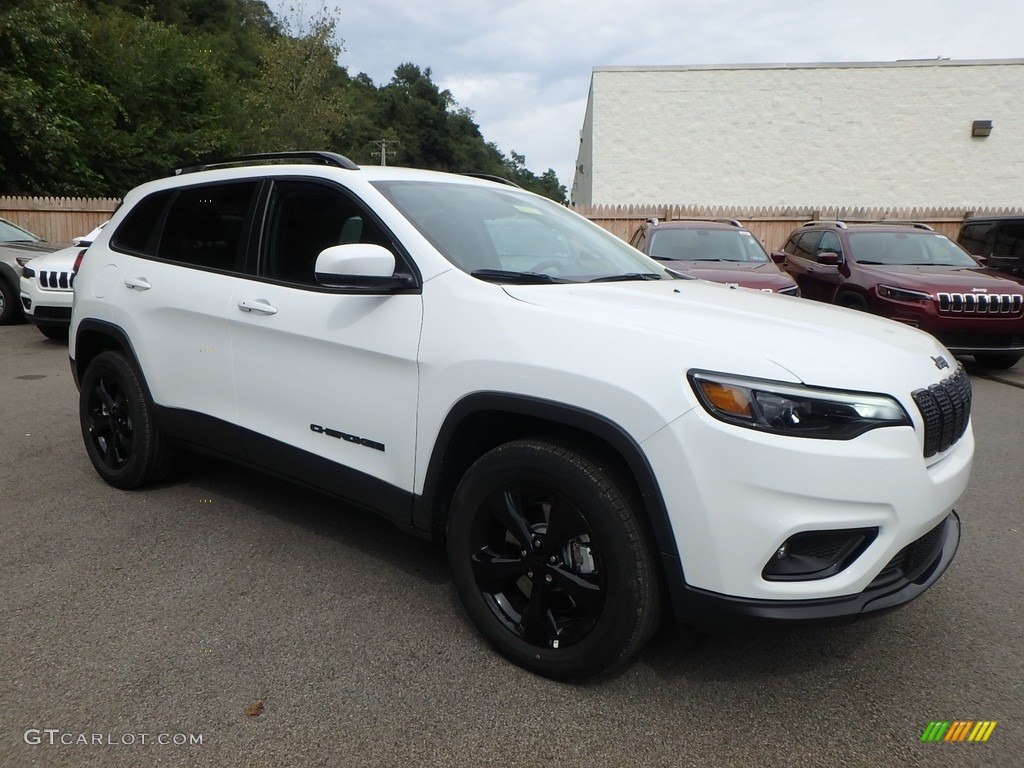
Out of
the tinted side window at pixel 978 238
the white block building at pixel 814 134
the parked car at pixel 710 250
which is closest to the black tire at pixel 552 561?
the parked car at pixel 710 250

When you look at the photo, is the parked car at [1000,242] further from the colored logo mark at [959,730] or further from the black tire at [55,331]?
the black tire at [55,331]

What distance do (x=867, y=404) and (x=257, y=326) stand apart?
238 cm

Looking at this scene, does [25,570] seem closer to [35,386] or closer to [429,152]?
[35,386]

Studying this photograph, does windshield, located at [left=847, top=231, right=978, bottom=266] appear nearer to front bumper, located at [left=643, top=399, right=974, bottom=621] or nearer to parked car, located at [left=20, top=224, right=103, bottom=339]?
front bumper, located at [left=643, top=399, right=974, bottom=621]

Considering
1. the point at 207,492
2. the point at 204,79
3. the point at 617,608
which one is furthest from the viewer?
the point at 204,79

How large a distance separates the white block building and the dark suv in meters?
13.5

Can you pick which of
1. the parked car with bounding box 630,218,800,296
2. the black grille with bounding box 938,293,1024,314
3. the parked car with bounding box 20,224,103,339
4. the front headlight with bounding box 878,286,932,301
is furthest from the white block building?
the parked car with bounding box 20,224,103,339

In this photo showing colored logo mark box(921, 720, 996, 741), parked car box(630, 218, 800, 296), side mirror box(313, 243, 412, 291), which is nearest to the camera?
colored logo mark box(921, 720, 996, 741)

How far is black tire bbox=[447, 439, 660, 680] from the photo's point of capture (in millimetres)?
2225

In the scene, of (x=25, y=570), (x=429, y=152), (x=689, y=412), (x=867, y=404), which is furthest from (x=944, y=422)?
(x=429, y=152)

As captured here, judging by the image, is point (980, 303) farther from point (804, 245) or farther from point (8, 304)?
point (8, 304)

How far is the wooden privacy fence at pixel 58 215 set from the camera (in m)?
16.9

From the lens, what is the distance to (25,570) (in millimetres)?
3240

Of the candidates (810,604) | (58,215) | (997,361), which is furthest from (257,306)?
(58,215)
